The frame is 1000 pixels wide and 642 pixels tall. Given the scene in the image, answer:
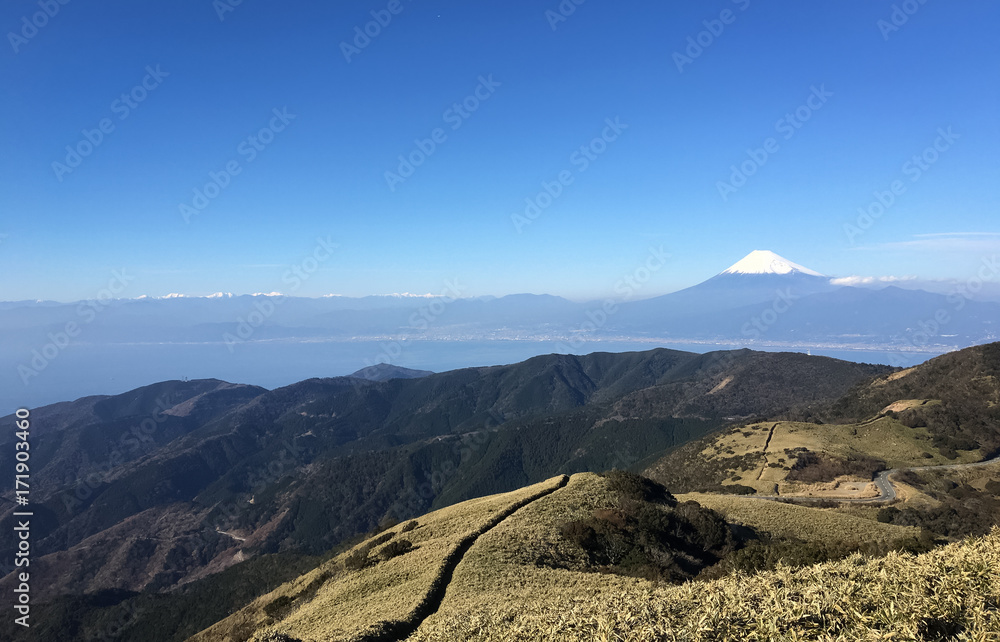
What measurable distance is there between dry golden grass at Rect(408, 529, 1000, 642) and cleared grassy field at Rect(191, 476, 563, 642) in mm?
5504

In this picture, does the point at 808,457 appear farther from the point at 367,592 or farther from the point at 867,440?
the point at 367,592

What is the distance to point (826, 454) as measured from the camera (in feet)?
189

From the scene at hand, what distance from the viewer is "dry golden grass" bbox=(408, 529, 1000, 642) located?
313 inches

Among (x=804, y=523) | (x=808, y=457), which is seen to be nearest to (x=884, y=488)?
(x=808, y=457)

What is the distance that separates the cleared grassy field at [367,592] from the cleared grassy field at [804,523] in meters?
12.6

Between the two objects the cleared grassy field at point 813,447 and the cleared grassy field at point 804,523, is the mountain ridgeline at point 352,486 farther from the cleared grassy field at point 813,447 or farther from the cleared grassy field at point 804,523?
the cleared grassy field at point 804,523

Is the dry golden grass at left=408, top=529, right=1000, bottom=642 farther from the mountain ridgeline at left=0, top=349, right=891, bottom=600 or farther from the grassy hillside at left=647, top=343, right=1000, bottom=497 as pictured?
the mountain ridgeline at left=0, top=349, right=891, bottom=600

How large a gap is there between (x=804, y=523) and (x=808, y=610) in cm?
2507

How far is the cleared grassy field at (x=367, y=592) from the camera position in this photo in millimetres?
18047

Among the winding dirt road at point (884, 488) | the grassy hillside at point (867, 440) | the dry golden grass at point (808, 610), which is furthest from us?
the grassy hillside at point (867, 440)

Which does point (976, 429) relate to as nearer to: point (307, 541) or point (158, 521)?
point (307, 541)

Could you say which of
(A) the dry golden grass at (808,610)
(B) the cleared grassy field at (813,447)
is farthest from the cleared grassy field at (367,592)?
(B) the cleared grassy field at (813,447)

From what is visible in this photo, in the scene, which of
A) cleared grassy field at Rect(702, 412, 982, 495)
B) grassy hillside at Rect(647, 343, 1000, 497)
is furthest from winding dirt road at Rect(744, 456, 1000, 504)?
cleared grassy field at Rect(702, 412, 982, 495)

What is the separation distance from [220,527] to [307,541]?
30813 mm
